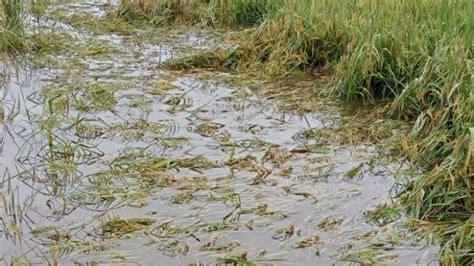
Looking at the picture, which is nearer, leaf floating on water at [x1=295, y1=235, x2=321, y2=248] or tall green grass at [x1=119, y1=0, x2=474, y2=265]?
leaf floating on water at [x1=295, y1=235, x2=321, y2=248]

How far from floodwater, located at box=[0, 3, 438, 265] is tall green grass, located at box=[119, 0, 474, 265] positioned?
0.62 feet

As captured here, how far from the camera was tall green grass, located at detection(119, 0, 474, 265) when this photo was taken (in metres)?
3.28

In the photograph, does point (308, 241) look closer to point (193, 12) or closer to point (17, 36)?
point (17, 36)

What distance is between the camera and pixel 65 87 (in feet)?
17.1

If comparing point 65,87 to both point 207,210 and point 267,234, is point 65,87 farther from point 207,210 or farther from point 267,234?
point 267,234

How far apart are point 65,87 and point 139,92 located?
0.56 m

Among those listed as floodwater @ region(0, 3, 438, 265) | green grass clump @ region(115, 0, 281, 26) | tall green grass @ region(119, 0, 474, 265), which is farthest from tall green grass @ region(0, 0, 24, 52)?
tall green grass @ region(119, 0, 474, 265)

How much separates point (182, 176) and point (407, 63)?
1.98m

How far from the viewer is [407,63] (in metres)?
4.82

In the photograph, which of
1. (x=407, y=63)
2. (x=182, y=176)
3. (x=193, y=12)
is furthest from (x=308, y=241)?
(x=193, y=12)

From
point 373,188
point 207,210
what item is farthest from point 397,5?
point 207,210

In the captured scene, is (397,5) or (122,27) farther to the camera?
(122,27)

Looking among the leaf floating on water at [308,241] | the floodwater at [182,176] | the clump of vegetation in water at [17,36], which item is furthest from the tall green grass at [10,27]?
the leaf floating on water at [308,241]

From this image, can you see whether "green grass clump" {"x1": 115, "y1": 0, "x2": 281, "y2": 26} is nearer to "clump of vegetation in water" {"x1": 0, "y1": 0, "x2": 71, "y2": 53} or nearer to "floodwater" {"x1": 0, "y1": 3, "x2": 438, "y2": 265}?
"clump of vegetation in water" {"x1": 0, "y1": 0, "x2": 71, "y2": 53}
